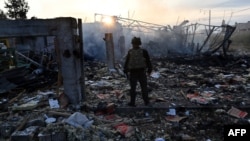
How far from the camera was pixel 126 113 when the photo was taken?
6688 millimetres

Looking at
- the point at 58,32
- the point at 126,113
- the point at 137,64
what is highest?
the point at 58,32

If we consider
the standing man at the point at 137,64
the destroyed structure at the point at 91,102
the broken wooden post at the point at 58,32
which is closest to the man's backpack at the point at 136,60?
the standing man at the point at 137,64

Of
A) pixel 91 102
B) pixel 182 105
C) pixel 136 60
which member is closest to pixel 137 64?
pixel 136 60

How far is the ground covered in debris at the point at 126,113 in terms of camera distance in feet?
17.5

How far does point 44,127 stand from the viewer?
18.5ft

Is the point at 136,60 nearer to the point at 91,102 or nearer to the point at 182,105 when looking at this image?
the point at 182,105

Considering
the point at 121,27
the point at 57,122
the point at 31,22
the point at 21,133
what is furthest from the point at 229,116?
the point at 121,27

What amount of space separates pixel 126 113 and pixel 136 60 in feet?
4.15

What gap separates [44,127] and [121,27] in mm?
17446

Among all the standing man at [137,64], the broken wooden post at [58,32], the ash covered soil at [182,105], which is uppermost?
the broken wooden post at [58,32]

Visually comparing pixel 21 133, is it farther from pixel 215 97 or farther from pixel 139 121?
pixel 215 97

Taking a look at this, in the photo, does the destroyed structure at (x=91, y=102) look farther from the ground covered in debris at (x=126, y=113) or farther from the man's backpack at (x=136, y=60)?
the man's backpack at (x=136, y=60)

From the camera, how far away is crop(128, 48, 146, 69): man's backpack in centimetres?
679

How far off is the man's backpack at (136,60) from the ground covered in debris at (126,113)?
3.19ft
